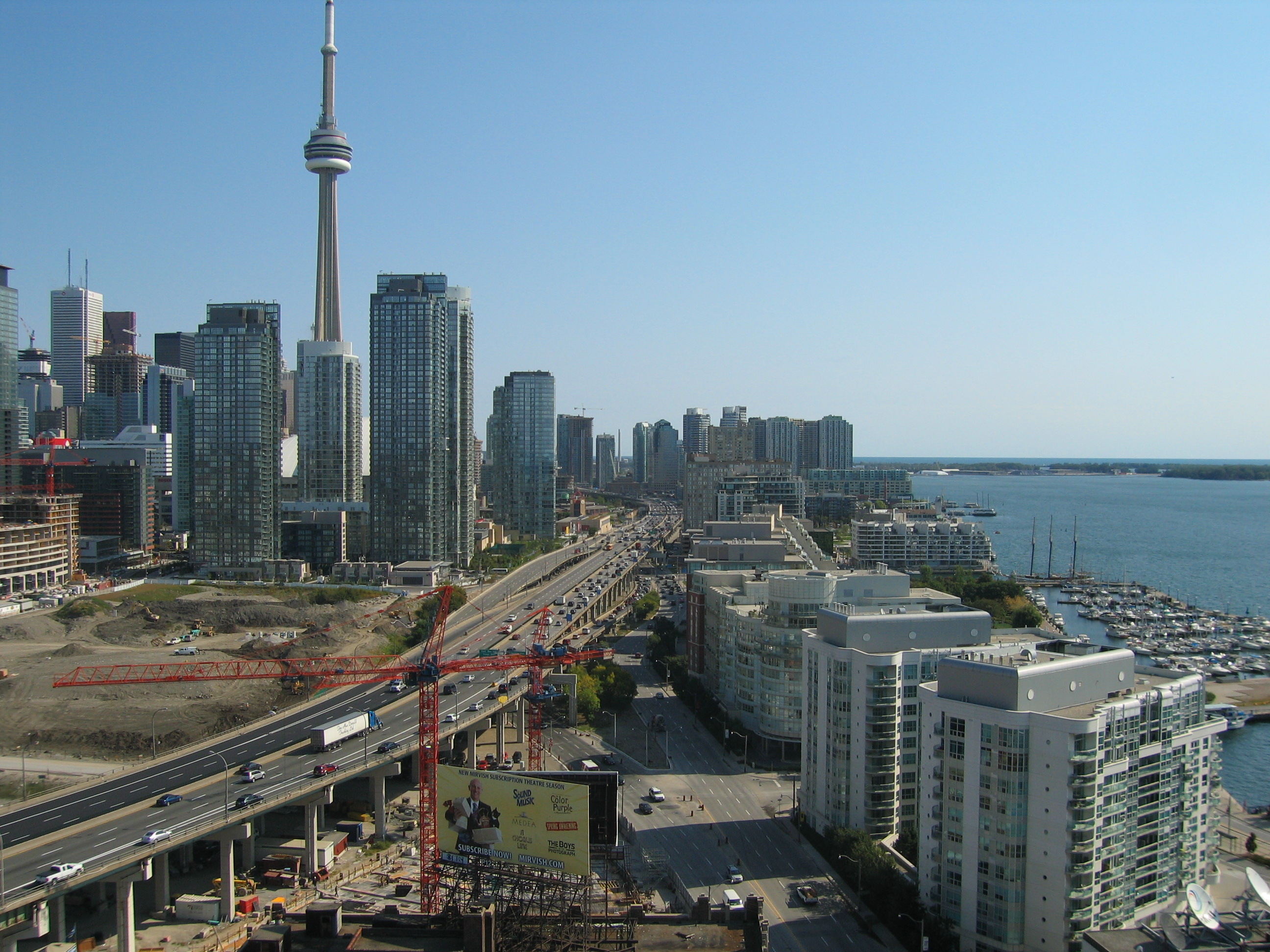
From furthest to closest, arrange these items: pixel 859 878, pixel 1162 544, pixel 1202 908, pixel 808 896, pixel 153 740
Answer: pixel 1162 544, pixel 153 740, pixel 808 896, pixel 859 878, pixel 1202 908

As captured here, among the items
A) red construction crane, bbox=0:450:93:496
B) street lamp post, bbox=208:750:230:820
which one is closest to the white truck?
street lamp post, bbox=208:750:230:820

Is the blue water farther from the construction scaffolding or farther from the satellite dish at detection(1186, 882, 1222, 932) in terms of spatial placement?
the construction scaffolding

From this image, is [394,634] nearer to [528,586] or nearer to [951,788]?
[528,586]

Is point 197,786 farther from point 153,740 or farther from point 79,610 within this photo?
point 79,610

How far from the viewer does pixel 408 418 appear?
80750 millimetres

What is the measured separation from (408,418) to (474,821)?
2417 inches

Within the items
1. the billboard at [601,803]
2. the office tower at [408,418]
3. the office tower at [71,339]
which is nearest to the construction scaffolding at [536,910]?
the billboard at [601,803]

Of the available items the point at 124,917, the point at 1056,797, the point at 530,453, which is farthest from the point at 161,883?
the point at 530,453

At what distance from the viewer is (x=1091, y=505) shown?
178m

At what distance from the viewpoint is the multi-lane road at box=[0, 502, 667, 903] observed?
25.2 metres

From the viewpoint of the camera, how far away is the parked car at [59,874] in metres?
22.7

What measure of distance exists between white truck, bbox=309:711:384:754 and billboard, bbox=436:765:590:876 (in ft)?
41.1

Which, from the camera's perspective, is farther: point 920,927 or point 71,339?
point 71,339

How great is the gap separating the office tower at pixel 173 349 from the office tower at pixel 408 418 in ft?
387
